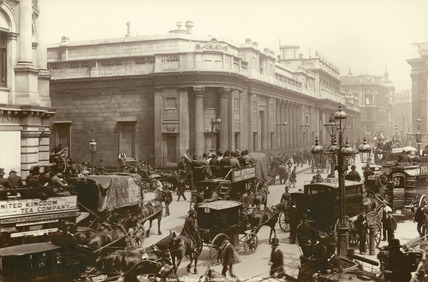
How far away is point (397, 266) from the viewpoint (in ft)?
33.2

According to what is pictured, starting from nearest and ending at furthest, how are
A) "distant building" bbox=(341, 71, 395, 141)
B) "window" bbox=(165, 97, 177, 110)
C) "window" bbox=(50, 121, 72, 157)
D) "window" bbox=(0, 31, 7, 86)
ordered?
"window" bbox=(0, 31, 7, 86), "window" bbox=(165, 97, 177, 110), "window" bbox=(50, 121, 72, 157), "distant building" bbox=(341, 71, 395, 141)

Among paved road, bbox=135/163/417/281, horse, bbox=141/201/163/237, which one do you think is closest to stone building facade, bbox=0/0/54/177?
paved road, bbox=135/163/417/281

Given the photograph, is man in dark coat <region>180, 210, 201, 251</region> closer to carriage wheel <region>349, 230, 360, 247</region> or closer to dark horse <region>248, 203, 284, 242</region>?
dark horse <region>248, 203, 284, 242</region>

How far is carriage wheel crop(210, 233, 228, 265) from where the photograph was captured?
13.5 metres

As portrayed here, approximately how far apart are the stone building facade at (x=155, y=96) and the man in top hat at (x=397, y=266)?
21362 mm

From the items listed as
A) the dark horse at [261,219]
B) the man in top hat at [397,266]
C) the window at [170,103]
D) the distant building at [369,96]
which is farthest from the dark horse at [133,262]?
the distant building at [369,96]

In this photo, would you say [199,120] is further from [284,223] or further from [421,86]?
[421,86]

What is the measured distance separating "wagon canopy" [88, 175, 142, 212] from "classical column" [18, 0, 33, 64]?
1023 centimetres

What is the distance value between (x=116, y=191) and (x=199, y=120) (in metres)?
20.4

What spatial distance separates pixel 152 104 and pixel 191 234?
2370cm

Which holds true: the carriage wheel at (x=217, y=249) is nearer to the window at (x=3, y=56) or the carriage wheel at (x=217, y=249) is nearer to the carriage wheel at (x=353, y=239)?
the carriage wheel at (x=353, y=239)

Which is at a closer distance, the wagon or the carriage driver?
the carriage driver

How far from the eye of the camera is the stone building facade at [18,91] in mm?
21344

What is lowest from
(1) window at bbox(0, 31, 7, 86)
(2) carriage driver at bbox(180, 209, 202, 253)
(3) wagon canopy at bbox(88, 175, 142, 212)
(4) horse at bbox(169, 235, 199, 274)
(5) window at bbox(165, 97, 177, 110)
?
(4) horse at bbox(169, 235, 199, 274)
